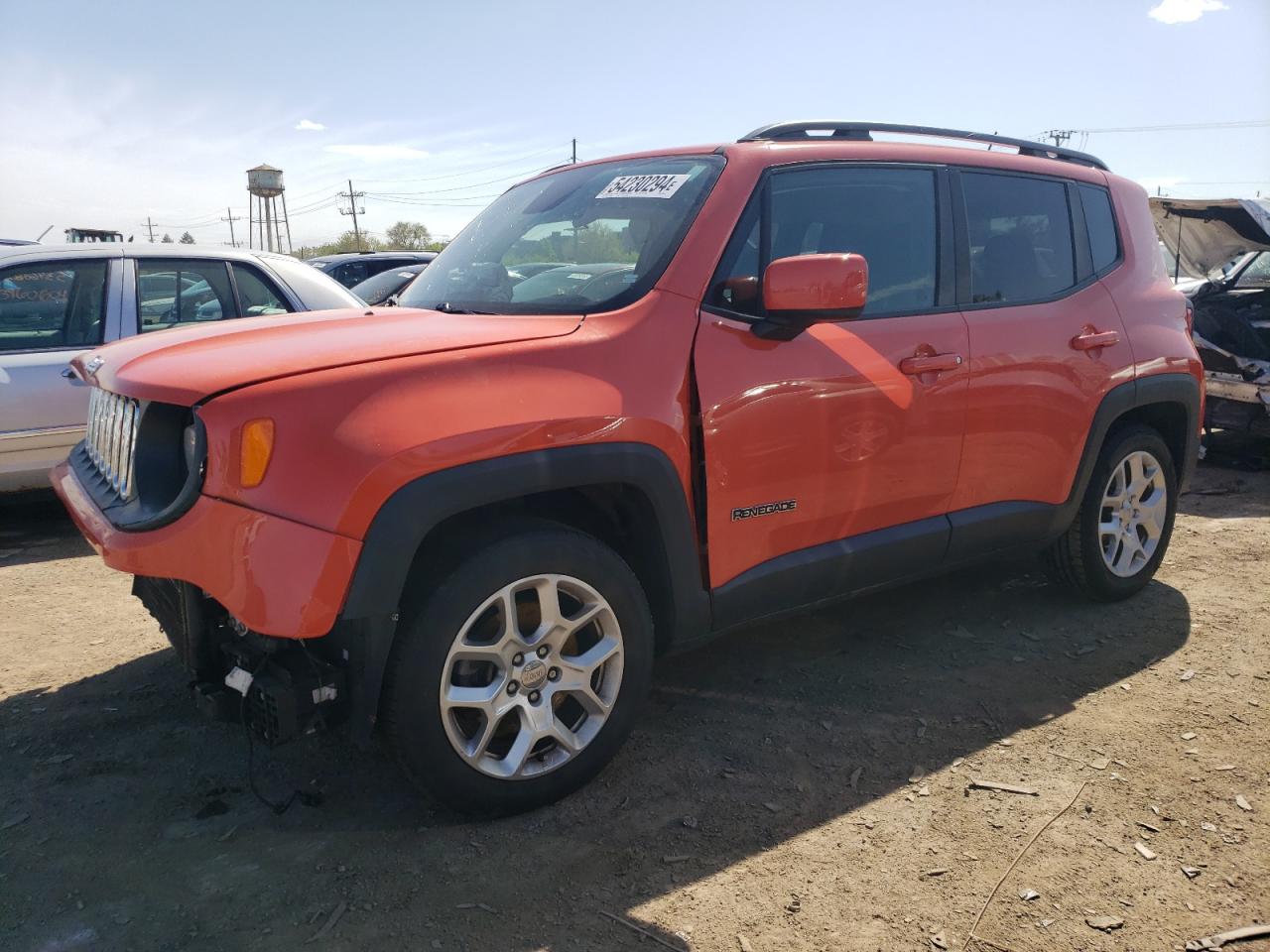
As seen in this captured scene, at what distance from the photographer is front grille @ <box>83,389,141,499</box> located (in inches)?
102

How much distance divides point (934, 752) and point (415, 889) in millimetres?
1668

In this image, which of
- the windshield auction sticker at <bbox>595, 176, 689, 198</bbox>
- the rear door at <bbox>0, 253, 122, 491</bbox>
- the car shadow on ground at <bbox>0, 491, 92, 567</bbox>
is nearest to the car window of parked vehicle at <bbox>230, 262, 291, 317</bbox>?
the rear door at <bbox>0, 253, 122, 491</bbox>

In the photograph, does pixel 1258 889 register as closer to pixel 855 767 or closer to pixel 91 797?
pixel 855 767

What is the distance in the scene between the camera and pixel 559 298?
9.81 feet

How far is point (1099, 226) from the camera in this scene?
13.7ft

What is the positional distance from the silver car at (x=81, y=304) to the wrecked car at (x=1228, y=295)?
6.18 m

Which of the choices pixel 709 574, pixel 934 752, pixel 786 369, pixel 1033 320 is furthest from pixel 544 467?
pixel 1033 320

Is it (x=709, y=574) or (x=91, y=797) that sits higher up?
(x=709, y=574)

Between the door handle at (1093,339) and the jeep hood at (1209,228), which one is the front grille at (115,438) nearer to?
the door handle at (1093,339)

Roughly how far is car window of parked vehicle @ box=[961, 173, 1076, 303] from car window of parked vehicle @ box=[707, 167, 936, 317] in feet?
0.81

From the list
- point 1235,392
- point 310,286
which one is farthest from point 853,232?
point 1235,392

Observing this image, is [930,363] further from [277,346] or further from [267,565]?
[267,565]

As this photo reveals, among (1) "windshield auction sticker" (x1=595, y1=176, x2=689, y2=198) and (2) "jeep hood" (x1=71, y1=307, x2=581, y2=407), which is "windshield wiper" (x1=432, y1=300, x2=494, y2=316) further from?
(1) "windshield auction sticker" (x1=595, y1=176, x2=689, y2=198)

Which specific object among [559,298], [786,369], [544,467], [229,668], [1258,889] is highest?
[559,298]
